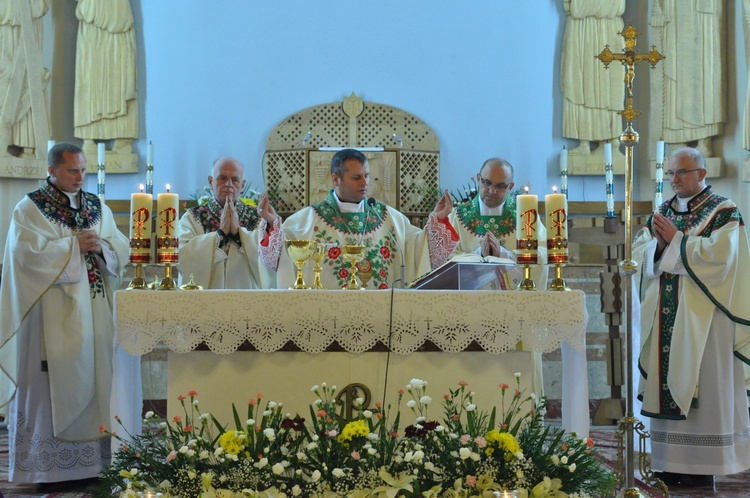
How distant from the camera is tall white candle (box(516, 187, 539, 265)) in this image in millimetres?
4484

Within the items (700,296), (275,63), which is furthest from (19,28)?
(700,296)

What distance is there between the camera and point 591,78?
8.98 m

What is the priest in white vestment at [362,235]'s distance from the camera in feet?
17.7

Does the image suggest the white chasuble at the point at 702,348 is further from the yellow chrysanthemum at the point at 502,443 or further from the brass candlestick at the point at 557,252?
the yellow chrysanthemum at the point at 502,443

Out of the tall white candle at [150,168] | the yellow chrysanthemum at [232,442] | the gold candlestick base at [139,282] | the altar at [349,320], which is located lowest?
the yellow chrysanthemum at [232,442]

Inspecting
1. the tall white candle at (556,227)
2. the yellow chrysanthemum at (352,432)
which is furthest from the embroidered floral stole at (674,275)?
the yellow chrysanthemum at (352,432)

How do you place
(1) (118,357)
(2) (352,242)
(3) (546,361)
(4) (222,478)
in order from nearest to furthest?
(4) (222,478), (1) (118,357), (2) (352,242), (3) (546,361)

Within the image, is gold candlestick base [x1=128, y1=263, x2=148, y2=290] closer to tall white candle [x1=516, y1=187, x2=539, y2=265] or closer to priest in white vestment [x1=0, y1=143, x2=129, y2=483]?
priest in white vestment [x1=0, y1=143, x2=129, y2=483]

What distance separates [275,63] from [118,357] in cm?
505

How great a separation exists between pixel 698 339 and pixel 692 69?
11.7ft

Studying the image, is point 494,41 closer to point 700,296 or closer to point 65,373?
point 700,296

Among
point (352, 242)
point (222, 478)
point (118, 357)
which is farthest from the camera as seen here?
point (352, 242)

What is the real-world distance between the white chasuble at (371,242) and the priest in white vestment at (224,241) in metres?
0.22

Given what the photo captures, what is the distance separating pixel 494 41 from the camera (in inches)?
358
